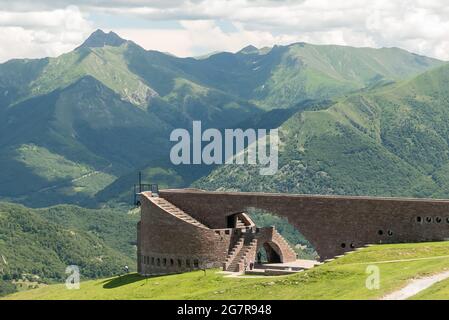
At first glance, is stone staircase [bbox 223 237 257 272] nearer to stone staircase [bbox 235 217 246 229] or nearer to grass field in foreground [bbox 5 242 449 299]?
grass field in foreground [bbox 5 242 449 299]

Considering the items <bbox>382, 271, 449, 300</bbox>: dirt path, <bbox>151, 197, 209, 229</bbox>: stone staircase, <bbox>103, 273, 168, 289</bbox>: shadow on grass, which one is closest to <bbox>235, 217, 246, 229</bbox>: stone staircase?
<bbox>151, 197, 209, 229</bbox>: stone staircase

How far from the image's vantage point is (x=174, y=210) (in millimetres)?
98500

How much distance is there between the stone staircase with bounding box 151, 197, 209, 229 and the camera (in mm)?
95250

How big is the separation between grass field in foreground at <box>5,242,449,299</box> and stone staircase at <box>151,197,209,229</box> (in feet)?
23.2

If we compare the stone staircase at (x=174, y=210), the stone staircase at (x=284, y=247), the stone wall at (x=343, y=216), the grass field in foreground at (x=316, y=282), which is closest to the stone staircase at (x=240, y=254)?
the grass field in foreground at (x=316, y=282)

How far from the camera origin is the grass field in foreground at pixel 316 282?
60.8m

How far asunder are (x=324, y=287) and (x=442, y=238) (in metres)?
25.4

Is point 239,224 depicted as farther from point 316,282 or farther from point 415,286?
point 415,286

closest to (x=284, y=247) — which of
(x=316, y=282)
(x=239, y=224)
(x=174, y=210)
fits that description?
(x=239, y=224)

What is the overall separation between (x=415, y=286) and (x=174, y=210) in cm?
4382
